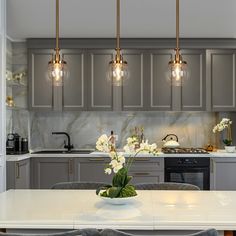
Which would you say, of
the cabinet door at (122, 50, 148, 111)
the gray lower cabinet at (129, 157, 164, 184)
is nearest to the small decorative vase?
the gray lower cabinet at (129, 157, 164, 184)

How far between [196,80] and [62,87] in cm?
181

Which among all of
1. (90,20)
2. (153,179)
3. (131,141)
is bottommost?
(153,179)

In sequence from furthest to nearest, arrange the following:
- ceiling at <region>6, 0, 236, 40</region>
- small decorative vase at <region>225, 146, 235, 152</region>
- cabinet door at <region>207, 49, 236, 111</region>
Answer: cabinet door at <region>207, 49, 236, 111</region> → small decorative vase at <region>225, 146, 235, 152</region> → ceiling at <region>6, 0, 236, 40</region>

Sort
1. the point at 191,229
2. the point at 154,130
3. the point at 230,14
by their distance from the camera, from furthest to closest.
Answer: the point at 154,130 < the point at 230,14 < the point at 191,229

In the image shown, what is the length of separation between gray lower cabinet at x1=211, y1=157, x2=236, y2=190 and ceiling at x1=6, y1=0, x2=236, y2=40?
164cm

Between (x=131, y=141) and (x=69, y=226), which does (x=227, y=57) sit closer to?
(x=131, y=141)

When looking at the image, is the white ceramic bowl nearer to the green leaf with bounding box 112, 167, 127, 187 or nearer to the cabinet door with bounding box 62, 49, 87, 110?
the green leaf with bounding box 112, 167, 127, 187

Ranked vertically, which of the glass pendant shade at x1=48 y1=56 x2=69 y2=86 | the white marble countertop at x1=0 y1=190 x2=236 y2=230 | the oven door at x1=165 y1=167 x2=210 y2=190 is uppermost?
the glass pendant shade at x1=48 y1=56 x2=69 y2=86

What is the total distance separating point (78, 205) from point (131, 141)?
1.63 ft

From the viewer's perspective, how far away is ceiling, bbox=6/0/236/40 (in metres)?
4.03

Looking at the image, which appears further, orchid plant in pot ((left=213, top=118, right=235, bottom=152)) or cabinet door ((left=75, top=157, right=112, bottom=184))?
orchid plant in pot ((left=213, top=118, right=235, bottom=152))

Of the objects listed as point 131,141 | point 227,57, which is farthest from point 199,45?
point 131,141

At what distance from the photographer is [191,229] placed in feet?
5.66

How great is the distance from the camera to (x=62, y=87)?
Result: 4750 mm
